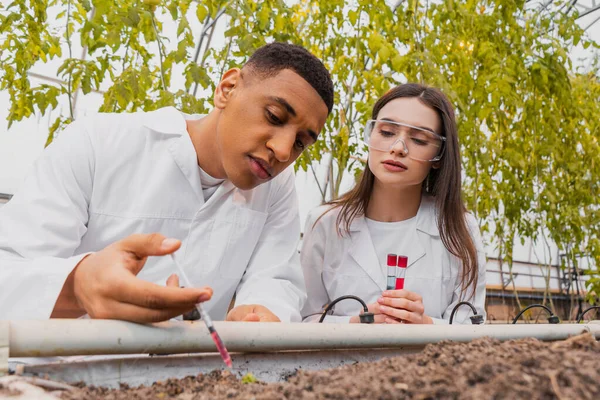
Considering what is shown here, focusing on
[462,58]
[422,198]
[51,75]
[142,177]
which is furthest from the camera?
[51,75]

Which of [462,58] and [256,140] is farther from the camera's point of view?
[462,58]

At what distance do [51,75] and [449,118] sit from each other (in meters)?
3.93

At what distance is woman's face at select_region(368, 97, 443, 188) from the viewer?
1.62 meters

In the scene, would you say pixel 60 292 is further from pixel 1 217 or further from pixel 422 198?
pixel 422 198

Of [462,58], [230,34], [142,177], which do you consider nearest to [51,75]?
[230,34]

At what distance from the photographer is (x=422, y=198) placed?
184 centimetres

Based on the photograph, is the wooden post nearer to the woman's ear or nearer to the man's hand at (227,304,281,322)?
the man's hand at (227,304,281,322)

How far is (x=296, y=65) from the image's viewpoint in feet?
3.87

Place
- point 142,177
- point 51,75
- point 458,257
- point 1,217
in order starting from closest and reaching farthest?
point 1,217
point 142,177
point 458,257
point 51,75

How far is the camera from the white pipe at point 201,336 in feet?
1.77

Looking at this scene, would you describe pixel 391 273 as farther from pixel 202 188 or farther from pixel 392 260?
pixel 202 188

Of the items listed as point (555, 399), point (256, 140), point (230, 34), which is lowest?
point (555, 399)

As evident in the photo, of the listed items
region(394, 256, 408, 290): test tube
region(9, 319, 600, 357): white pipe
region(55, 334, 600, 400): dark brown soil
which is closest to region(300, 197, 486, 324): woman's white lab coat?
region(394, 256, 408, 290): test tube

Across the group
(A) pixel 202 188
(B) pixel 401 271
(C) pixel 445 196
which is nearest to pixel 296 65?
(A) pixel 202 188
